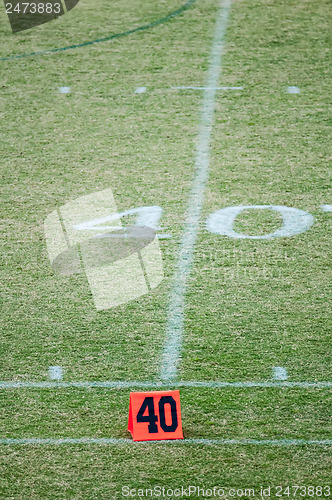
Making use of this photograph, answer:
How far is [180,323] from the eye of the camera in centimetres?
415

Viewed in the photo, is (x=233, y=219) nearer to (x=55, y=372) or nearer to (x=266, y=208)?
(x=266, y=208)

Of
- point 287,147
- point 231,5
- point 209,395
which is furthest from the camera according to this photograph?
point 231,5

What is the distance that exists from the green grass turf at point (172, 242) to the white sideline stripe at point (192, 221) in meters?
0.06

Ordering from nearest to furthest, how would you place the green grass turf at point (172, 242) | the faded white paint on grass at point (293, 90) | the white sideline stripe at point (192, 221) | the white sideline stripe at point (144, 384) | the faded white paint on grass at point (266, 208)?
the green grass turf at point (172, 242)
the white sideline stripe at point (144, 384)
the white sideline stripe at point (192, 221)
the faded white paint on grass at point (266, 208)
the faded white paint on grass at point (293, 90)

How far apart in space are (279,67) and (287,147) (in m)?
1.67

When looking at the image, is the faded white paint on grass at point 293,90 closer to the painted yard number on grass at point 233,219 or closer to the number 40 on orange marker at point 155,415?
the painted yard number on grass at point 233,219

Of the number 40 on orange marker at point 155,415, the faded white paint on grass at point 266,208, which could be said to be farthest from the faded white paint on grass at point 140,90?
the number 40 on orange marker at point 155,415

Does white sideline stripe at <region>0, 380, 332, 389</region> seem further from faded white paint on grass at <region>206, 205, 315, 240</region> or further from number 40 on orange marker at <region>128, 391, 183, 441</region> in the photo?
faded white paint on grass at <region>206, 205, 315, 240</region>

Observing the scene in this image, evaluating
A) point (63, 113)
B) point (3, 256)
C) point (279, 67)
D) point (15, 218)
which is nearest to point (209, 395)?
point (3, 256)

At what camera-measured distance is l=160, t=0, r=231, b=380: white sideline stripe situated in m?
3.91

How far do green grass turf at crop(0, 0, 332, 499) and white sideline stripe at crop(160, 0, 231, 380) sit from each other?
0.18 ft

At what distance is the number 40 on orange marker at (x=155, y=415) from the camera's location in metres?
3.19

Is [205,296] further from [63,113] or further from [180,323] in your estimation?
[63,113]

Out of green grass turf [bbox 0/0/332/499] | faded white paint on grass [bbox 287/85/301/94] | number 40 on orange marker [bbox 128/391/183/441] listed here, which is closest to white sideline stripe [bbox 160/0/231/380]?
green grass turf [bbox 0/0/332/499]
